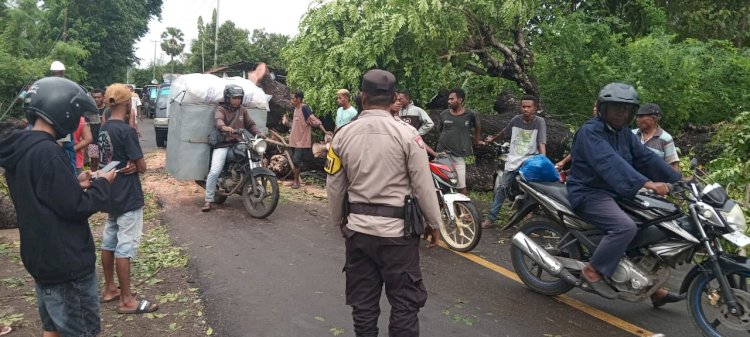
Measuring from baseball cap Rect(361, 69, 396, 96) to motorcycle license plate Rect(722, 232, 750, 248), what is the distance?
2.45 meters

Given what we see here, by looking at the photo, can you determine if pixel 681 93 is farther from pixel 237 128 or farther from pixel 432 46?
pixel 237 128

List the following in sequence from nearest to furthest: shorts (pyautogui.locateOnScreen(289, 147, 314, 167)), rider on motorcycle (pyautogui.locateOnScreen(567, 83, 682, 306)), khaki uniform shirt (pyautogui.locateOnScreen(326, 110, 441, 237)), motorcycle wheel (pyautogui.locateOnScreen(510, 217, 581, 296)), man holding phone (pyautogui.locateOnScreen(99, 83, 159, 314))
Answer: khaki uniform shirt (pyautogui.locateOnScreen(326, 110, 441, 237))
rider on motorcycle (pyautogui.locateOnScreen(567, 83, 682, 306))
man holding phone (pyautogui.locateOnScreen(99, 83, 159, 314))
motorcycle wheel (pyautogui.locateOnScreen(510, 217, 581, 296))
shorts (pyautogui.locateOnScreen(289, 147, 314, 167))

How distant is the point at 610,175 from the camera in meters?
3.81

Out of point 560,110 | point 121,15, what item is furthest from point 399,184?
point 121,15

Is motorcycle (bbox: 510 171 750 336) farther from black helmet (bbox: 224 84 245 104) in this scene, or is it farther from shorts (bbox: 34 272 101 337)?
black helmet (bbox: 224 84 245 104)

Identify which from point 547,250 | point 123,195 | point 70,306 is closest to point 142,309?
point 123,195

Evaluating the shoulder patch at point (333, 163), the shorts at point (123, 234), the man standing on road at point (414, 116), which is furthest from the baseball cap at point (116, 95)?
the man standing on road at point (414, 116)

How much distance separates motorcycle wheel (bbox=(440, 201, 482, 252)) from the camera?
18.8 feet

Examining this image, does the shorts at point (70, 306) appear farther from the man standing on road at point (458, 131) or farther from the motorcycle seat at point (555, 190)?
the man standing on road at point (458, 131)

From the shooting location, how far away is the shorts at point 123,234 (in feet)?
13.4

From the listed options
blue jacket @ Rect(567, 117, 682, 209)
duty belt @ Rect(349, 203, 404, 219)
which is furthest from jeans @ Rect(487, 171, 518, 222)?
duty belt @ Rect(349, 203, 404, 219)

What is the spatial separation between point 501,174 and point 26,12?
644 inches

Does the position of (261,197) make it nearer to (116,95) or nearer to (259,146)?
(259,146)

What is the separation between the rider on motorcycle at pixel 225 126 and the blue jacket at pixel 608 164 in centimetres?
486
